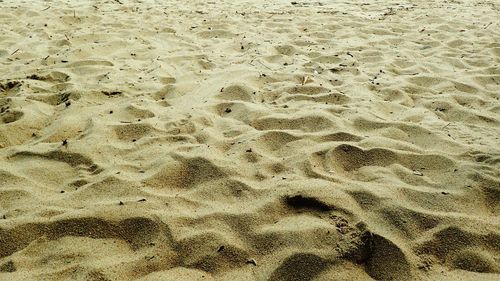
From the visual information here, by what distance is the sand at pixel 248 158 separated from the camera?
1637 mm

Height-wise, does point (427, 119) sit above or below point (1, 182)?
above

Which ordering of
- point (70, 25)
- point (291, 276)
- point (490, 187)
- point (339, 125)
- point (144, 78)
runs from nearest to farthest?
point (291, 276) → point (490, 187) → point (339, 125) → point (144, 78) → point (70, 25)

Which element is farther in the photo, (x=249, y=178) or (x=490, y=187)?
(x=249, y=178)

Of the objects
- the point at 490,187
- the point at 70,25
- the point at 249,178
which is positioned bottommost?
the point at 70,25

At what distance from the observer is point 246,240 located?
5.66 feet

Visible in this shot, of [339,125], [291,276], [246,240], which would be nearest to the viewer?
[291,276]

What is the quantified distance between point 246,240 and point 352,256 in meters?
0.46

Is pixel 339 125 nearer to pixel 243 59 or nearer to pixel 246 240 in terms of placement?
pixel 246 240

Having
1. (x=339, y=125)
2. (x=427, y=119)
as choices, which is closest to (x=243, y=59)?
(x=339, y=125)

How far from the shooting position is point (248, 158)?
231cm

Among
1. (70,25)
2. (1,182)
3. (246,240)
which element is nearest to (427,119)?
(246,240)

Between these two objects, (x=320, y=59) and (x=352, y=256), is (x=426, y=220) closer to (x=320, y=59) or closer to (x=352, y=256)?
(x=352, y=256)

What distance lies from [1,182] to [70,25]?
366 centimetres

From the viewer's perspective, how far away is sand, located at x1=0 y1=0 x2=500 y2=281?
1637mm
